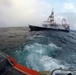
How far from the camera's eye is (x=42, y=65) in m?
15.2

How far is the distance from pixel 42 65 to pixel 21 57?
122 inches

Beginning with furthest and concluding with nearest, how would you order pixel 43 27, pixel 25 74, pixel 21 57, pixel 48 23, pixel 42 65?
pixel 48 23 → pixel 43 27 → pixel 21 57 → pixel 42 65 → pixel 25 74

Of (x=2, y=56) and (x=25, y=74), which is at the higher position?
(x=2, y=56)

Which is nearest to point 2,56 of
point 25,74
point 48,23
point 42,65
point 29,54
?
point 25,74

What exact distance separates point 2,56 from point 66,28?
6641 cm

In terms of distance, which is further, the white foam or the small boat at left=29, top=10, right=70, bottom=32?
the small boat at left=29, top=10, right=70, bottom=32

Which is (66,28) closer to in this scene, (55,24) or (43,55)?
(55,24)

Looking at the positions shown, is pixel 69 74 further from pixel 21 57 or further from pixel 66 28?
pixel 66 28

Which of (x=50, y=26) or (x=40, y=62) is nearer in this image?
(x=40, y=62)

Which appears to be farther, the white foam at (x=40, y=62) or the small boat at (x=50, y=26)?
the small boat at (x=50, y=26)

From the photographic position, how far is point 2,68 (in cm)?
1049

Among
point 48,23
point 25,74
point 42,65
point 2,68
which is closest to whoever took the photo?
point 25,74

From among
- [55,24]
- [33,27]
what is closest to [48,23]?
[55,24]

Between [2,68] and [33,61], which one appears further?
[33,61]
